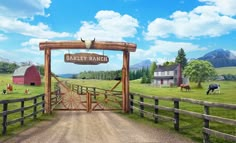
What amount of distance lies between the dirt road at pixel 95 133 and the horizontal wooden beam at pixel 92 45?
17.6 feet

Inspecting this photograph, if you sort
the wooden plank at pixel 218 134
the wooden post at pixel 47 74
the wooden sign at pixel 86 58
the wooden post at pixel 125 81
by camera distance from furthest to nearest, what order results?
the wooden post at pixel 125 81, the wooden sign at pixel 86 58, the wooden post at pixel 47 74, the wooden plank at pixel 218 134

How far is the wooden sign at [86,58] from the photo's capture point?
18.7m

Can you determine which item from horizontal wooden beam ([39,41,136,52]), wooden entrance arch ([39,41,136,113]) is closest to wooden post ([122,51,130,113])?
wooden entrance arch ([39,41,136,113])

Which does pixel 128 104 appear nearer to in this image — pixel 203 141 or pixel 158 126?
pixel 158 126

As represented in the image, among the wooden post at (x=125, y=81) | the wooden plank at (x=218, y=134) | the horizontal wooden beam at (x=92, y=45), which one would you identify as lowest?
the wooden plank at (x=218, y=134)

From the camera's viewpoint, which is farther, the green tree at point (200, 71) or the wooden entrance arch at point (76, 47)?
the green tree at point (200, 71)

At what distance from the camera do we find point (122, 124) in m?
14.0

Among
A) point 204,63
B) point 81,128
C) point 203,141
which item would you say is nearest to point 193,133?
point 203,141

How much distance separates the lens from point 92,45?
60.7 ft

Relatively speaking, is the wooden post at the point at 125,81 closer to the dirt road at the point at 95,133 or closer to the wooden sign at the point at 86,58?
the wooden sign at the point at 86,58

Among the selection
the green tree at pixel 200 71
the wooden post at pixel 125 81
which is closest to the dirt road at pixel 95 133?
the wooden post at pixel 125 81

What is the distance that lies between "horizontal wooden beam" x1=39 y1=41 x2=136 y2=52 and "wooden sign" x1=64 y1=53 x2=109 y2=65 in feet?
1.68

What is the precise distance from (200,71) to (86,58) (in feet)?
190

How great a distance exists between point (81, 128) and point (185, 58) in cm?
11792
